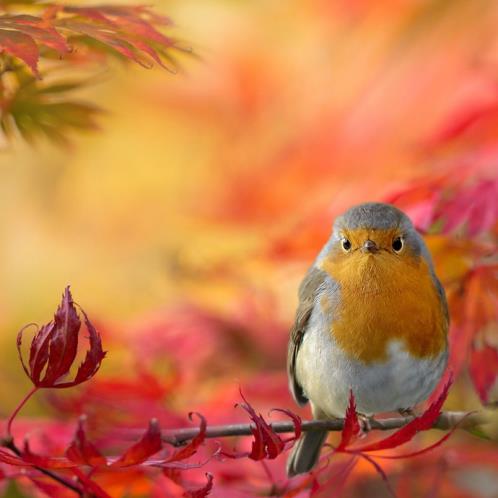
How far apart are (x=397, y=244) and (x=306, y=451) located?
44cm

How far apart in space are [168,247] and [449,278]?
1.61 m

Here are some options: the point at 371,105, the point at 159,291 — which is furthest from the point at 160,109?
the point at 371,105

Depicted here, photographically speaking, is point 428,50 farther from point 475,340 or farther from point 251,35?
point 475,340

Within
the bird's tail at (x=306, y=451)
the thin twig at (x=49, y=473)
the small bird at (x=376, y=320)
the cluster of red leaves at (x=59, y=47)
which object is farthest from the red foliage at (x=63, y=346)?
the bird's tail at (x=306, y=451)

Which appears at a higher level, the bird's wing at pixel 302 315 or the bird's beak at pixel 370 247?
the bird's beak at pixel 370 247

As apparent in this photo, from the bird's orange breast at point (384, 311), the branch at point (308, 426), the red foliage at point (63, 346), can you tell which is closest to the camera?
the red foliage at point (63, 346)

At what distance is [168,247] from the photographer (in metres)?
3.01

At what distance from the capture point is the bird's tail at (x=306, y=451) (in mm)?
1587

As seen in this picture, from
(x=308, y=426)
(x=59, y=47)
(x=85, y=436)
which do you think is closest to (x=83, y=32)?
(x=59, y=47)

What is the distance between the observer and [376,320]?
136cm

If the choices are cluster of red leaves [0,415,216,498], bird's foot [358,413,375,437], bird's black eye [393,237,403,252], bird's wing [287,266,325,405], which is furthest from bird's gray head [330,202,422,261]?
cluster of red leaves [0,415,216,498]

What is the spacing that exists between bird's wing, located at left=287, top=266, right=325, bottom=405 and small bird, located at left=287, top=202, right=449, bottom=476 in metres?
0.01

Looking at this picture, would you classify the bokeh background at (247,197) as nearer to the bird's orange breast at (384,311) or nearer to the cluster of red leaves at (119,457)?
the bird's orange breast at (384,311)

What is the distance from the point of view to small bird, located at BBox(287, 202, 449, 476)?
1.37m
